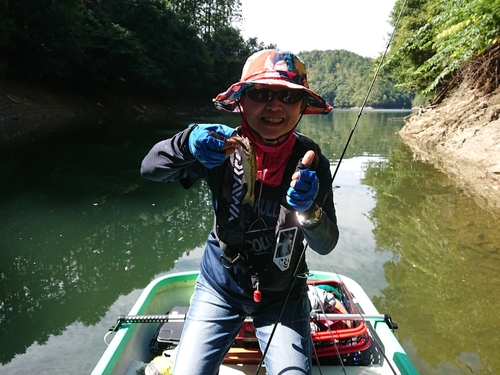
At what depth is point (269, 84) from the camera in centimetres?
213

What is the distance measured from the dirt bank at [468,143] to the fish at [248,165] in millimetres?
7661

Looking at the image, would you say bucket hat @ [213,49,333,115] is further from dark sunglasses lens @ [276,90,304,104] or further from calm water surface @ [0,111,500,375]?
calm water surface @ [0,111,500,375]

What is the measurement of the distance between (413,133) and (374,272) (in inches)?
764

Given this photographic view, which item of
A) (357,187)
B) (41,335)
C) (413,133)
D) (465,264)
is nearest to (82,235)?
(41,335)

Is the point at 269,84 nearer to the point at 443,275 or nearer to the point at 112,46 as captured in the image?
the point at 443,275

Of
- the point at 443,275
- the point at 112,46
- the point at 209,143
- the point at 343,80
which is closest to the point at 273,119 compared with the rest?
the point at 209,143

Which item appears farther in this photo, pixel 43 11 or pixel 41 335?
pixel 43 11

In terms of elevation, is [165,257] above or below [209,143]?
below

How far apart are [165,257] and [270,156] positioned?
400 centimetres

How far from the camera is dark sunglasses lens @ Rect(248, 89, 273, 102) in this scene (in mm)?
2223

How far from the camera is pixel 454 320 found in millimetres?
4281

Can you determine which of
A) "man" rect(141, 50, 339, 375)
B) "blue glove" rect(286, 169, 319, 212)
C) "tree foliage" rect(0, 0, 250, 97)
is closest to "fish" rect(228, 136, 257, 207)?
"man" rect(141, 50, 339, 375)

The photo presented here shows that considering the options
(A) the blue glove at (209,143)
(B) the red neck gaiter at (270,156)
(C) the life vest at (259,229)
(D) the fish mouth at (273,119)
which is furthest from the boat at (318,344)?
(D) the fish mouth at (273,119)

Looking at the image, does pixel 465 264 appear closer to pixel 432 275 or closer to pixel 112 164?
pixel 432 275
